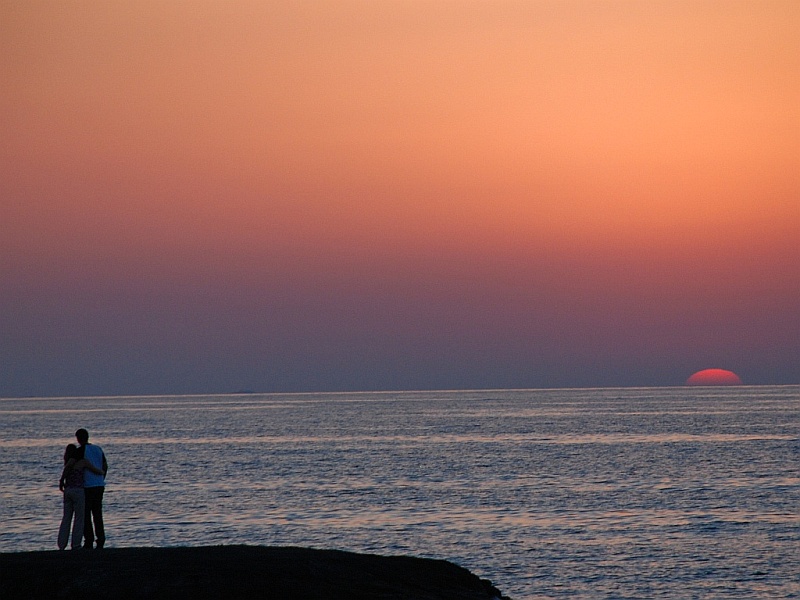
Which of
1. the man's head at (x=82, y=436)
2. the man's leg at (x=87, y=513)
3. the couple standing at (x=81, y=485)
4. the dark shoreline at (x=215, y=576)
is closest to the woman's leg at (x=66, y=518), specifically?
the couple standing at (x=81, y=485)

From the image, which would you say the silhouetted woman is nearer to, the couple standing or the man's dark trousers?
the couple standing

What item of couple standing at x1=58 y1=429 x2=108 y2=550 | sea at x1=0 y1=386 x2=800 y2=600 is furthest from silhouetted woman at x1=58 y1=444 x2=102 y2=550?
sea at x1=0 y1=386 x2=800 y2=600

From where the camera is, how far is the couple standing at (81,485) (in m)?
21.8

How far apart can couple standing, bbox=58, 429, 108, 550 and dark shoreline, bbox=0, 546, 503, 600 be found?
60.3 inches

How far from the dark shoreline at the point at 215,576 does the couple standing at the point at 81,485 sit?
60.3 inches

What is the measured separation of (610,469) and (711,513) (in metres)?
23.5

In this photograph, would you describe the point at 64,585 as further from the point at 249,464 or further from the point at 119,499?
the point at 249,464

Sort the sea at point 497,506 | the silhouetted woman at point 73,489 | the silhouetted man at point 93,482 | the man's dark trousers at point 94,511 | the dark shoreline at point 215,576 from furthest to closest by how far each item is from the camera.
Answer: the sea at point 497,506 → the man's dark trousers at point 94,511 → the silhouetted man at point 93,482 → the silhouetted woman at point 73,489 → the dark shoreline at point 215,576

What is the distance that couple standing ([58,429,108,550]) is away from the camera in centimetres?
2177

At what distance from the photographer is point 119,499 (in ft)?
175

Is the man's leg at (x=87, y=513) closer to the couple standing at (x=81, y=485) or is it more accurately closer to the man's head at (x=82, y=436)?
the couple standing at (x=81, y=485)

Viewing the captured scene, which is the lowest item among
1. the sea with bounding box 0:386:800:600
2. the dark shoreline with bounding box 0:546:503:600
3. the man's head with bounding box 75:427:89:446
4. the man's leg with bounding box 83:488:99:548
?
the sea with bounding box 0:386:800:600

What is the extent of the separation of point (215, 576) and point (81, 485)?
559 centimetres

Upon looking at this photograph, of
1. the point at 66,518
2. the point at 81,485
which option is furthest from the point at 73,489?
the point at 66,518
